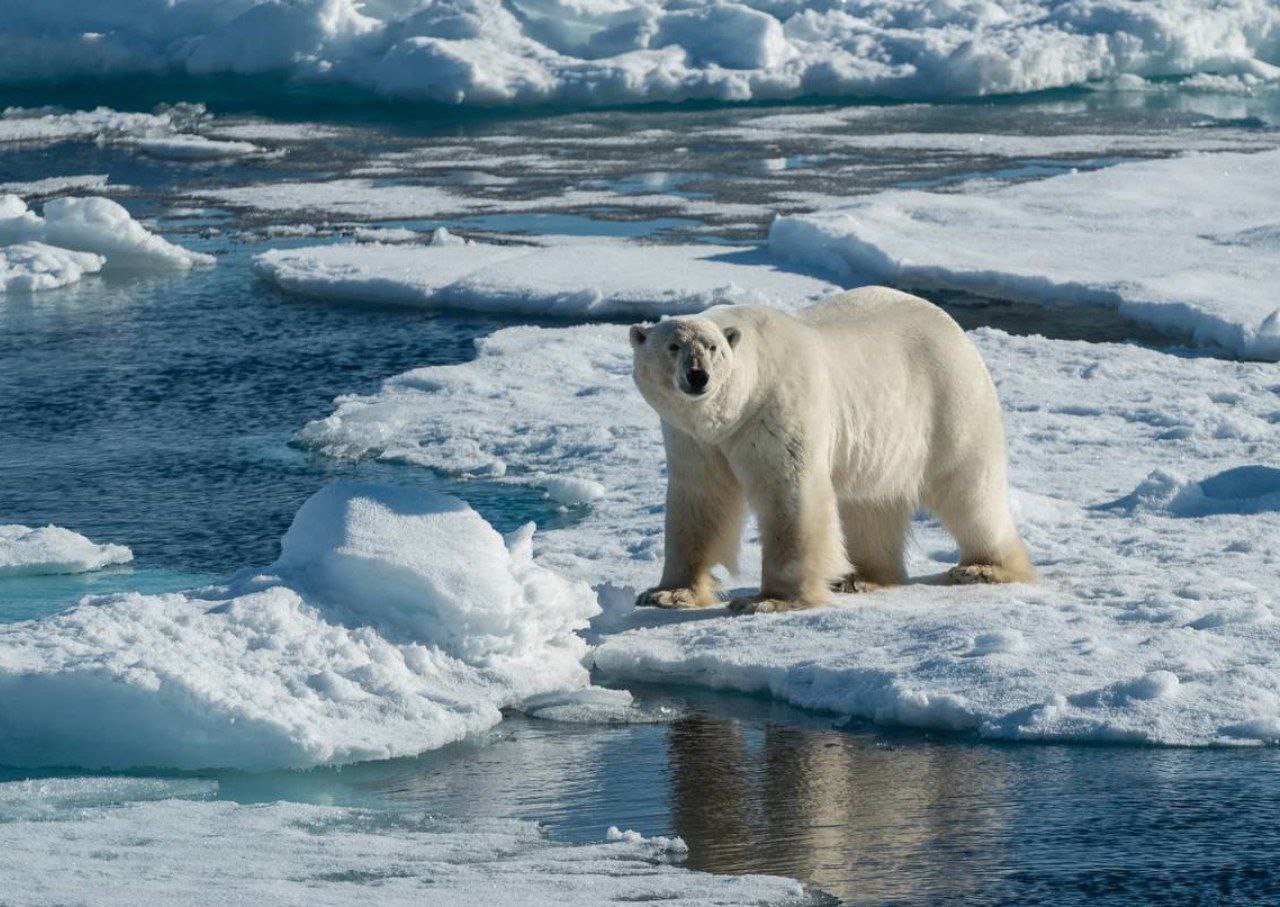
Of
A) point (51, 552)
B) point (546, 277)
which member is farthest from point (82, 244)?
point (51, 552)

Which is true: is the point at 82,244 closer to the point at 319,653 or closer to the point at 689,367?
the point at 689,367

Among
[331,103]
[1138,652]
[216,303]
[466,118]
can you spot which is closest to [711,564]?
[1138,652]

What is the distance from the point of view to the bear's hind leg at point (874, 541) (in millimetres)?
5613

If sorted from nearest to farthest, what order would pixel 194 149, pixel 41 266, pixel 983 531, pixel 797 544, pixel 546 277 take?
pixel 797 544 < pixel 983 531 < pixel 546 277 < pixel 41 266 < pixel 194 149

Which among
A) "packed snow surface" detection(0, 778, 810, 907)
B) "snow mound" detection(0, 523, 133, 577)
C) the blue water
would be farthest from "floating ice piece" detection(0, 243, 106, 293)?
"packed snow surface" detection(0, 778, 810, 907)

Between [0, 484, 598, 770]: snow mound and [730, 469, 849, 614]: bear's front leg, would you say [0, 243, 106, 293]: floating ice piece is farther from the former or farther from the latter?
[730, 469, 849, 614]: bear's front leg

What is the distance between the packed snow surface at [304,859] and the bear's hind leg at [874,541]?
204 centimetres

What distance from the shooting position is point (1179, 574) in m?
5.49

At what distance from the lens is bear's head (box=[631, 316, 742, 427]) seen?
4.87 metres

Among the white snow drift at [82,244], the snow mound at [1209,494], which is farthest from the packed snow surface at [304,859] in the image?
the white snow drift at [82,244]

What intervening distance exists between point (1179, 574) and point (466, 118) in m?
17.7

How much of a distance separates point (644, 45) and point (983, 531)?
59.9ft

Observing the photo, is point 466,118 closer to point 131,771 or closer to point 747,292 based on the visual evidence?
point 747,292

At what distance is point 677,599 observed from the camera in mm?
5289
